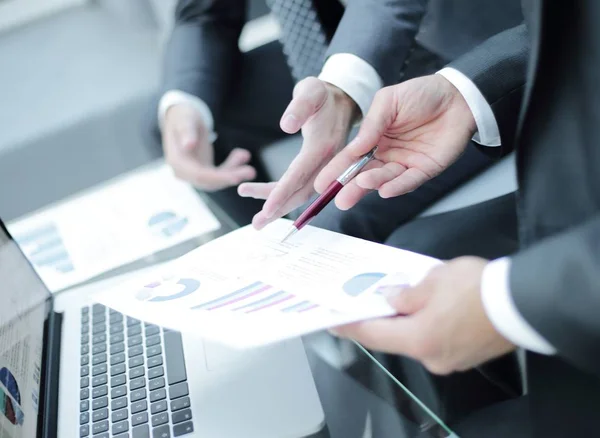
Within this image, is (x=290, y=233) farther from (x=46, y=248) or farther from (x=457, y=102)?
(x=46, y=248)

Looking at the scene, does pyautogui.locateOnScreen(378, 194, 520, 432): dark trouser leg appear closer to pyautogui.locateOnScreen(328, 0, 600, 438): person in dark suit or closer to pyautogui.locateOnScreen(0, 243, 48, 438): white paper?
pyautogui.locateOnScreen(328, 0, 600, 438): person in dark suit

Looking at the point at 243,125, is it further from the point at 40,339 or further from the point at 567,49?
the point at 567,49

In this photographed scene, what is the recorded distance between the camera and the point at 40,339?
71cm

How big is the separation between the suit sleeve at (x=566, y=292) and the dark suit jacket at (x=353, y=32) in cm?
50

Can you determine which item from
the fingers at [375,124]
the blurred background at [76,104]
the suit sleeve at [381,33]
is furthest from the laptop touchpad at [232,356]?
the blurred background at [76,104]

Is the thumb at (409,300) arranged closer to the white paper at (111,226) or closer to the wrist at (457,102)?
the wrist at (457,102)

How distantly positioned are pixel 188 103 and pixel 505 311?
2.56 feet

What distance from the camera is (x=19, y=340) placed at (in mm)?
665

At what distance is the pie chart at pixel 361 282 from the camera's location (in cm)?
51

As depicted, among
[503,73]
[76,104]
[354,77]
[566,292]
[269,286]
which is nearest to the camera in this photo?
[566,292]

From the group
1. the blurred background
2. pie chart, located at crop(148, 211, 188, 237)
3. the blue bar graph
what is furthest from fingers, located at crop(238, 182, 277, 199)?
the blurred background

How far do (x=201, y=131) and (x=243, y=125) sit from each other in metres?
0.15

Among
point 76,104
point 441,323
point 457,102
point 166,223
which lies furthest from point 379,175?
point 76,104

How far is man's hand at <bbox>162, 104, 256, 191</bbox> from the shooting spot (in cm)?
100
